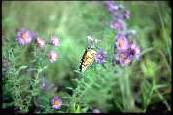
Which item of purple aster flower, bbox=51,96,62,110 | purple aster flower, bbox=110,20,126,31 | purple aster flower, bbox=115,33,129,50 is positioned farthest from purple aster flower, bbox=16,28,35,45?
purple aster flower, bbox=110,20,126,31

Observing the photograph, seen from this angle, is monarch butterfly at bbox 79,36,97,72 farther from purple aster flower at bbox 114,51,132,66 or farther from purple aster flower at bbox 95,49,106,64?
purple aster flower at bbox 114,51,132,66

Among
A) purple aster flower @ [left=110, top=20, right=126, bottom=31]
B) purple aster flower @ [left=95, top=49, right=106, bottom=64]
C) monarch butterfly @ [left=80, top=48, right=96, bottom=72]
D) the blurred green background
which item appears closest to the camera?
monarch butterfly @ [left=80, top=48, right=96, bottom=72]

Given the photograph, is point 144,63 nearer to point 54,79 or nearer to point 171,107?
point 171,107

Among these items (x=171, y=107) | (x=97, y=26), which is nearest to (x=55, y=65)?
(x=97, y=26)

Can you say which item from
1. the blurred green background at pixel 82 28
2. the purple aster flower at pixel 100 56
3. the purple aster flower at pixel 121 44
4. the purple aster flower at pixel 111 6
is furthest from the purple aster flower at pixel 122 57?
the purple aster flower at pixel 111 6

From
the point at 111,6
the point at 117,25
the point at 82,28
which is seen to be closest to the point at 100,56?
the point at 117,25

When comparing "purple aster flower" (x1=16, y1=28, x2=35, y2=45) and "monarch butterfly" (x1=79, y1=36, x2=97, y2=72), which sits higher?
"purple aster flower" (x1=16, y1=28, x2=35, y2=45)
